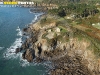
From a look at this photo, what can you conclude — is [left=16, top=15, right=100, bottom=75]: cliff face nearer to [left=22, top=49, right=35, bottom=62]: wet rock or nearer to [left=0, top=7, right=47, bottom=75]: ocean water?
[left=22, top=49, right=35, bottom=62]: wet rock

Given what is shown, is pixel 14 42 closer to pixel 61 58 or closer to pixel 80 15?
pixel 61 58

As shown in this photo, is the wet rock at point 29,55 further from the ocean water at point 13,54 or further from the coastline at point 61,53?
the ocean water at point 13,54

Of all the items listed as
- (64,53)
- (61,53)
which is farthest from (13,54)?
(64,53)

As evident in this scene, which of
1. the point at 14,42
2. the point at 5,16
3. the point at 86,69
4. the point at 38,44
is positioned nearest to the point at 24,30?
the point at 14,42

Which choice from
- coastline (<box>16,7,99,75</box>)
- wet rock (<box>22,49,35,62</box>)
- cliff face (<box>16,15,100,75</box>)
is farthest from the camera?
wet rock (<box>22,49,35,62</box>)

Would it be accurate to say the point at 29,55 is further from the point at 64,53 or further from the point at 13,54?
the point at 64,53

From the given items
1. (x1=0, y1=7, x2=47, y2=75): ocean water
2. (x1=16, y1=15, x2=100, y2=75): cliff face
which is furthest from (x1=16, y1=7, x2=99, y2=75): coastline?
(x1=0, y1=7, x2=47, y2=75): ocean water

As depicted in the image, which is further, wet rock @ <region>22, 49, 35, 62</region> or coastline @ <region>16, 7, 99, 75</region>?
wet rock @ <region>22, 49, 35, 62</region>

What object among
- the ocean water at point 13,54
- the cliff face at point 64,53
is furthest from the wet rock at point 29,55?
the ocean water at point 13,54
